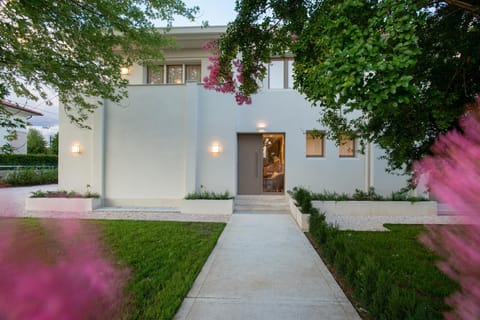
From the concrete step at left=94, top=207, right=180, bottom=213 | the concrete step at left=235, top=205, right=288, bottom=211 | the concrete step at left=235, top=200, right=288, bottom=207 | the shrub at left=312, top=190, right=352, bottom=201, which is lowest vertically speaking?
the concrete step at left=94, top=207, right=180, bottom=213

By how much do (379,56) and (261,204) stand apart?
720cm

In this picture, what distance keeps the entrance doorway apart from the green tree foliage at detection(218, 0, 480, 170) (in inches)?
190

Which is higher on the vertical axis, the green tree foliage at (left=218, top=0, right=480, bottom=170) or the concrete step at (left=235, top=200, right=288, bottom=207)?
the green tree foliage at (left=218, top=0, right=480, bottom=170)

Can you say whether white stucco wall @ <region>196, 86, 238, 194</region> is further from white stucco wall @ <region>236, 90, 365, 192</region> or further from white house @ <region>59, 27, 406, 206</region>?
white stucco wall @ <region>236, 90, 365, 192</region>

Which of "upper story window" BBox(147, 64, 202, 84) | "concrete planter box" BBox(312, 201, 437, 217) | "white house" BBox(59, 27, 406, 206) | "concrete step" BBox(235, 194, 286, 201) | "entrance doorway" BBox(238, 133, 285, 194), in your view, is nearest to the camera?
"concrete planter box" BBox(312, 201, 437, 217)

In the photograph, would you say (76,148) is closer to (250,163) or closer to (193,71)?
(193,71)

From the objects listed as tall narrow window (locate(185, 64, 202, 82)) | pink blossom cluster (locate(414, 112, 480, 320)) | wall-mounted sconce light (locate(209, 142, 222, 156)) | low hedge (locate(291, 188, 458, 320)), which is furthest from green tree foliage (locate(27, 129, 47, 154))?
pink blossom cluster (locate(414, 112, 480, 320))

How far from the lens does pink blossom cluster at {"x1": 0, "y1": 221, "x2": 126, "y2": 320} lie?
65cm

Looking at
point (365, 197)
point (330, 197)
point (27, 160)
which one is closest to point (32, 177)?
point (27, 160)

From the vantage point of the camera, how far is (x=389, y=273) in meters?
2.65

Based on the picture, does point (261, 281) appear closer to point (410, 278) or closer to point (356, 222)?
point (410, 278)

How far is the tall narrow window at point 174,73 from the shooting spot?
1068cm

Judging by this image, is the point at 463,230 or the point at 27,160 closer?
the point at 463,230

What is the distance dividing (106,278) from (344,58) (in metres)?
2.54
